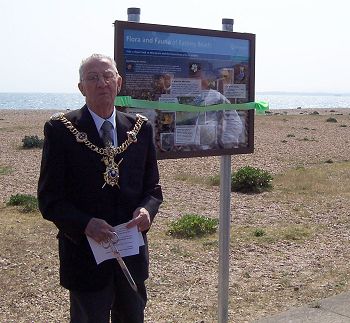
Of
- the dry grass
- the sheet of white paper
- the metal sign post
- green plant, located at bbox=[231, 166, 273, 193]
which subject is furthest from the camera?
green plant, located at bbox=[231, 166, 273, 193]

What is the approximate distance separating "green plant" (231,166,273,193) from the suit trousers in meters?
8.72

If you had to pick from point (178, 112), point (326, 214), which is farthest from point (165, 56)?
point (326, 214)

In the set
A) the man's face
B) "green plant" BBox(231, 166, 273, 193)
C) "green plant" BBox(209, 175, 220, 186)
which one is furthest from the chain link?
"green plant" BBox(209, 175, 220, 186)

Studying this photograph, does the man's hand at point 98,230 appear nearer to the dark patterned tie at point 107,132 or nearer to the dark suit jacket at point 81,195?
the dark suit jacket at point 81,195

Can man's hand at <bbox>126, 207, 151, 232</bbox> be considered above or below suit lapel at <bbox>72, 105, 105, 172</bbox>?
below

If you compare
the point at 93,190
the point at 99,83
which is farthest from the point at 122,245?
the point at 99,83

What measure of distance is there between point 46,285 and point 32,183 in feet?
24.4

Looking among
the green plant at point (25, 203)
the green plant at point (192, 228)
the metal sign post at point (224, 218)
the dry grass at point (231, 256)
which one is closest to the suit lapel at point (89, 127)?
the metal sign post at point (224, 218)

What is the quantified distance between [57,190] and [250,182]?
911cm

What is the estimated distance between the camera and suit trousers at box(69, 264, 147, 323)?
10.6ft

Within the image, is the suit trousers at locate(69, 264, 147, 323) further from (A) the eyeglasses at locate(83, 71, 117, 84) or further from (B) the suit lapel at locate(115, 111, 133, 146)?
(A) the eyeglasses at locate(83, 71, 117, 84)

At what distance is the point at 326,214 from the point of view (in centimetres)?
→ 982

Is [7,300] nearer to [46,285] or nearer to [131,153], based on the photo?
[46,285]

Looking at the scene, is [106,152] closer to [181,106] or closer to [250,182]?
[181,106]
